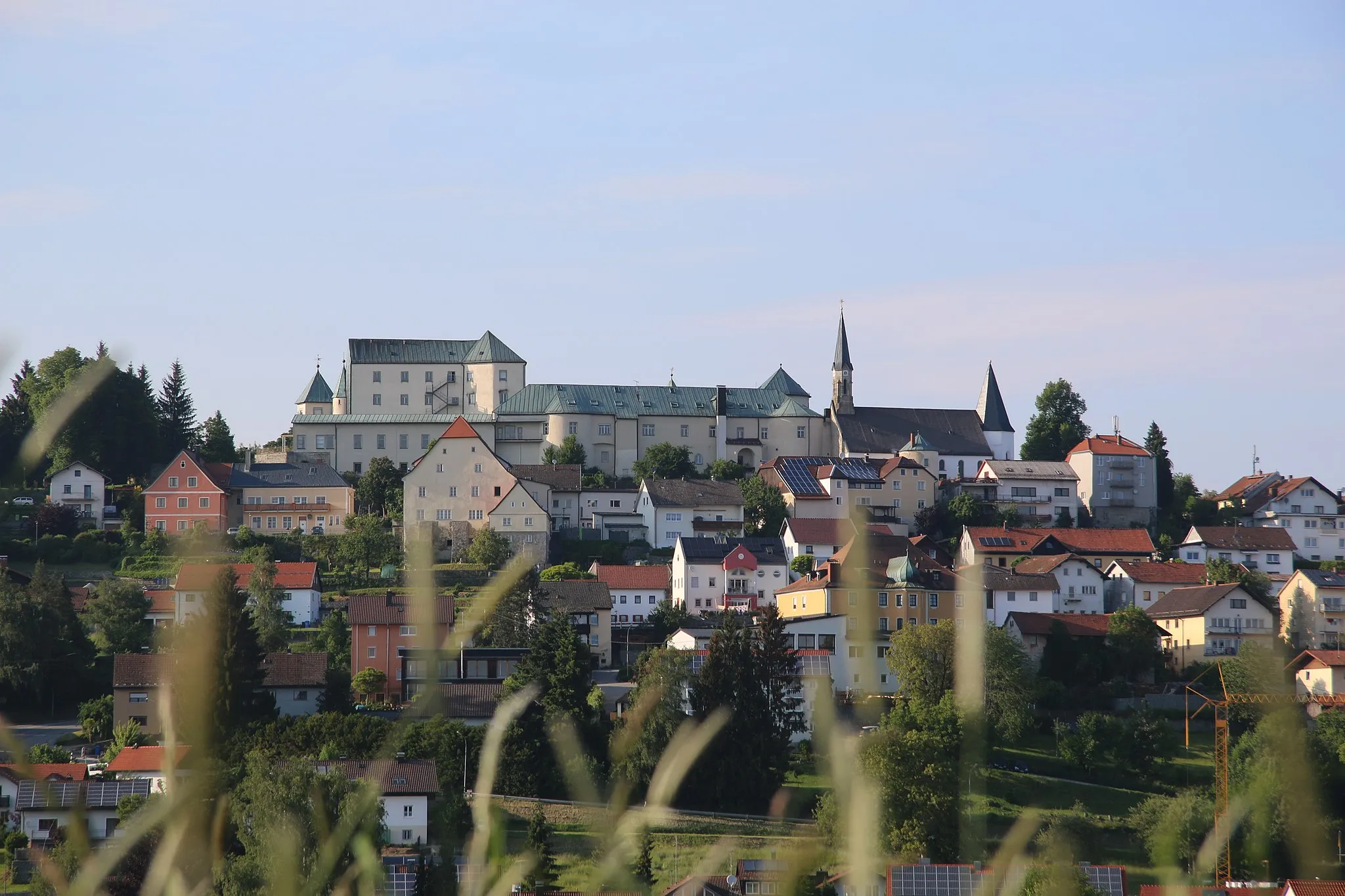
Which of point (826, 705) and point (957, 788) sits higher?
point (826, 705)

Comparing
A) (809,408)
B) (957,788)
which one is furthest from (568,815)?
(809,408)

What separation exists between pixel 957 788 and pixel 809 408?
4931cm

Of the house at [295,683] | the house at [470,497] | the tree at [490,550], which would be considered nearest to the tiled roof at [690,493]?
the house at [470,497]

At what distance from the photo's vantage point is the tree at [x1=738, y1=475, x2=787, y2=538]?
70.8m

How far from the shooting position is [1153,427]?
3216 inches

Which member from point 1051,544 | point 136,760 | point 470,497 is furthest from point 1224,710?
point 470,497

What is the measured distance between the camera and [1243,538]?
68.9 metres

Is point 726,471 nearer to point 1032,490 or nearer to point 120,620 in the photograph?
point 1032,490

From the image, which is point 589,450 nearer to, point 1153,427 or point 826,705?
point 1153,427

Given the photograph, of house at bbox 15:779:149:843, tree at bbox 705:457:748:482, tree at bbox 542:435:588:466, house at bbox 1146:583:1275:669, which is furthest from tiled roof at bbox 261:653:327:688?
tree at bbox 705:457:748:482

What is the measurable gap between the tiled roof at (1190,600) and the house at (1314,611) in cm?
257

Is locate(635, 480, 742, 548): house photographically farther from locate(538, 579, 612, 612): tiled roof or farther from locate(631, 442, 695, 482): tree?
locate(538, 579, 612, 612): tiled roof

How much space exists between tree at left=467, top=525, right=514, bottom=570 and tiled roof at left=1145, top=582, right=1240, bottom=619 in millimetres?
23243

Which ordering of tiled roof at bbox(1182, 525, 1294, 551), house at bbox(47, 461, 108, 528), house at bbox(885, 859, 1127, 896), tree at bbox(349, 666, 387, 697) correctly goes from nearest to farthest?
1. house at bbox(885, 859, 1127, 896)
2. tree at bbox(349, 666, 387, 697)
3. tiled roof at bbox(1182, 525, 1294, 551)
4. house at bbox(47, 461, 108, 528)
